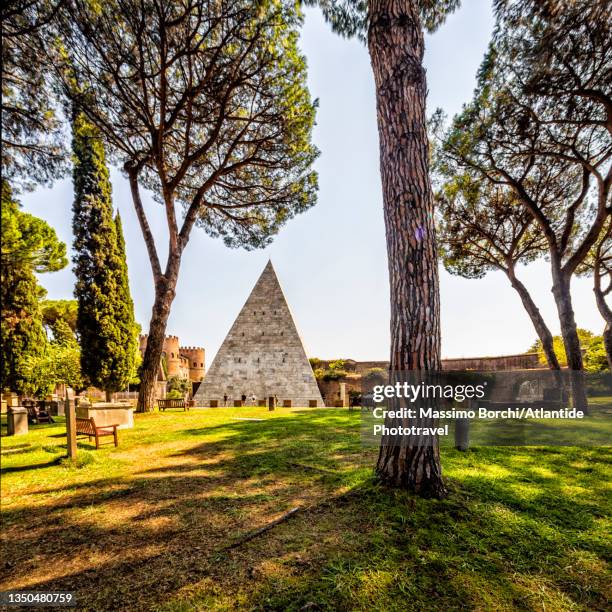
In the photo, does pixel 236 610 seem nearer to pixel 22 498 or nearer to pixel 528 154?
pixel 22 498

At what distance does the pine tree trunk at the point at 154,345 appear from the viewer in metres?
9.09

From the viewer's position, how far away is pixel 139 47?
7402 mm

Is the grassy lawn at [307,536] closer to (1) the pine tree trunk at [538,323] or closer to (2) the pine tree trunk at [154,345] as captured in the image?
(2) the pine tree trunk at [154,345]

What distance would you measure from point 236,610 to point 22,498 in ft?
9.90

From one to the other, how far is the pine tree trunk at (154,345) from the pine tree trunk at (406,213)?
8.11 m

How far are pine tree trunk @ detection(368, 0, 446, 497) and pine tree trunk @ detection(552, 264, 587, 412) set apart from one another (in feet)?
27.6

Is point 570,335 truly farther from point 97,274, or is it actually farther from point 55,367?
point 55,367

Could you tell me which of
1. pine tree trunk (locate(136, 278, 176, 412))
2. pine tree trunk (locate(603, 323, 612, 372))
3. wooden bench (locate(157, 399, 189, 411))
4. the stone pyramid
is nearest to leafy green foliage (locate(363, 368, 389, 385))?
the stone pyramid

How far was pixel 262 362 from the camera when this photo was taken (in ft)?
55.3

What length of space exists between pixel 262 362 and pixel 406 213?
14782 mm

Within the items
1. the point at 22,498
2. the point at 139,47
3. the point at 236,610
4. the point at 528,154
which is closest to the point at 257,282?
the point at 139,47

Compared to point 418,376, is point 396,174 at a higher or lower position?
higher

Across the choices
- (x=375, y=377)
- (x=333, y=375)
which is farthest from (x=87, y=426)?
(x=333, y=375)

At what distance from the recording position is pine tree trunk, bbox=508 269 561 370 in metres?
10.7
